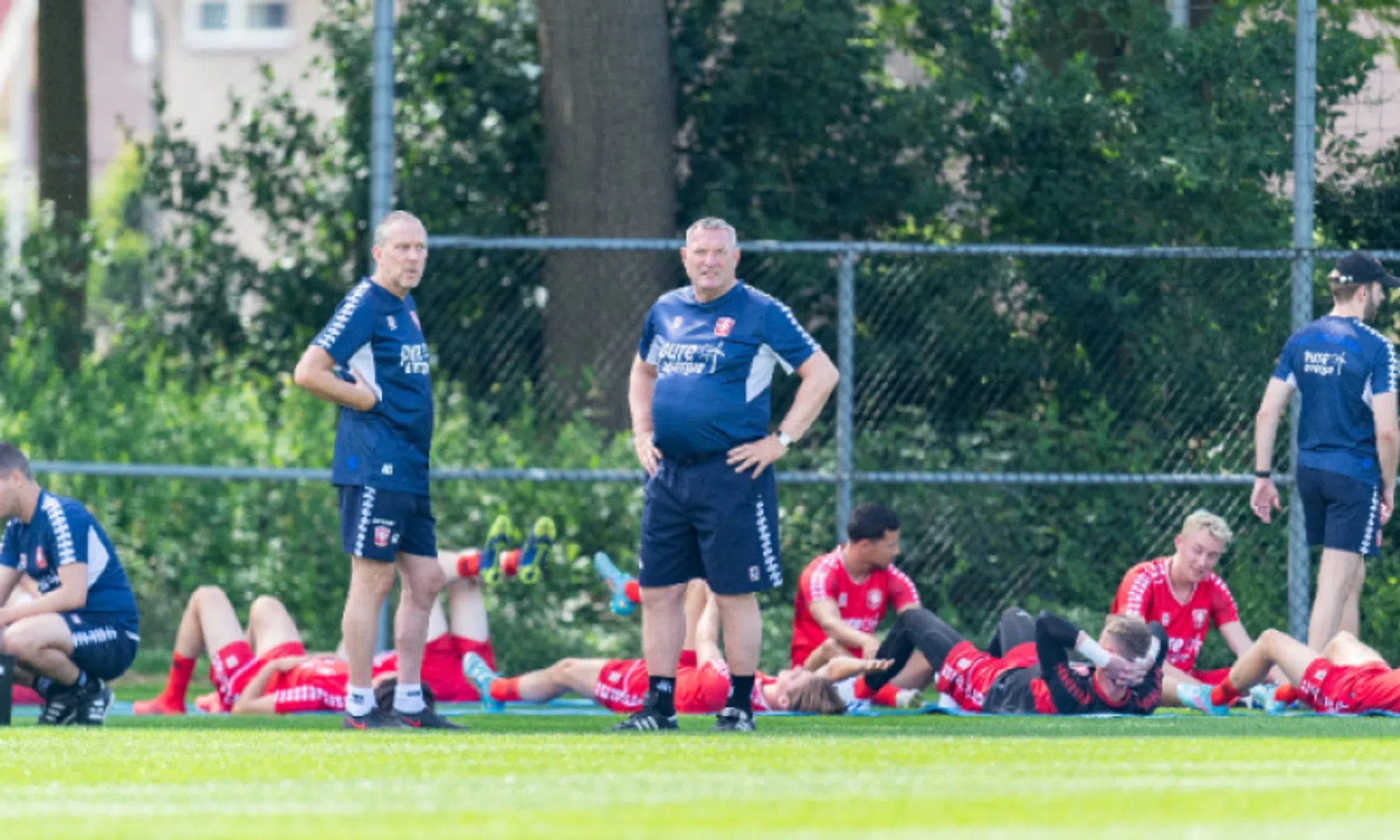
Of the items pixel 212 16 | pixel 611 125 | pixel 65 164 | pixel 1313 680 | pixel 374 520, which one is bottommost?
pixel 1313 680

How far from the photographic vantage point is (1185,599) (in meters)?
10.6

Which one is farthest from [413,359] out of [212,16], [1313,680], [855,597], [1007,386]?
[212,16]

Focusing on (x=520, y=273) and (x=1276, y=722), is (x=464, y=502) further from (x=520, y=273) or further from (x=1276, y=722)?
(x=1276, y=722)

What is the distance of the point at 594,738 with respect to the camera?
7613mm

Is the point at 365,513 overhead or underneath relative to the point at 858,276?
underneath

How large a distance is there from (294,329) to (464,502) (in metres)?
2.27

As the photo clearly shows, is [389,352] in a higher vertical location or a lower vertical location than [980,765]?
higher

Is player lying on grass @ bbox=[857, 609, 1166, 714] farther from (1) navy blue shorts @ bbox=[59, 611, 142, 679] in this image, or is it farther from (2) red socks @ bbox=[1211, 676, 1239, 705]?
(1) navy blue shorts @ bbox=[59, 611, 142, 679]

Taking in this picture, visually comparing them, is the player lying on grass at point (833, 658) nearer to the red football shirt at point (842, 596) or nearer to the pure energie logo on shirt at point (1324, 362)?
the red football shirt at point (842, 596)

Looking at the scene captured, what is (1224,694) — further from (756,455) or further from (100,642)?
(100,642)


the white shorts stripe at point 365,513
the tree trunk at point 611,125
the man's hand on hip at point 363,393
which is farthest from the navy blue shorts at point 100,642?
the tree trunk at point 611,125

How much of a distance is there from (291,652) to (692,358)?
9.98 feet

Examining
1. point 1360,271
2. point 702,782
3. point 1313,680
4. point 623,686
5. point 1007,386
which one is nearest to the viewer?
point 702,782

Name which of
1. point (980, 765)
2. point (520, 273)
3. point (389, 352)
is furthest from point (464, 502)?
point (980, 765)
